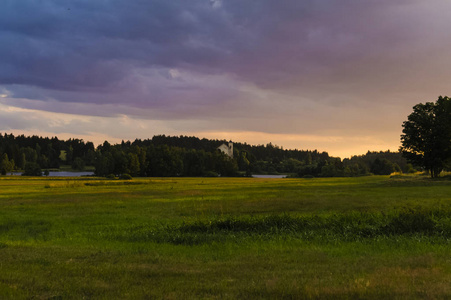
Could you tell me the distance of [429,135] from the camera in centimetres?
8638

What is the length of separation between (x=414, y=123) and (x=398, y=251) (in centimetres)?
8546

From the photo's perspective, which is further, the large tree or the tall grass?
the large tree

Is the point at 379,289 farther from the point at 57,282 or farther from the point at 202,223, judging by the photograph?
the point at 202,223

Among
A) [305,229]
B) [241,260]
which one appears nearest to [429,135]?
[305,229]

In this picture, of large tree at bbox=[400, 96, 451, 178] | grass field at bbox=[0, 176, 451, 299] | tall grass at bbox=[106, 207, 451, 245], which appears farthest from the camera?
large tree at bbox=[400, 96, 451, 178]

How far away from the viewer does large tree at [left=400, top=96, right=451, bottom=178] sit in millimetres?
83938

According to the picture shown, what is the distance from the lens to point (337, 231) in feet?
63.3

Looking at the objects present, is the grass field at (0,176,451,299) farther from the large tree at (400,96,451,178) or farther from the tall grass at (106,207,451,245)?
the large tree at (400,96,451,178)

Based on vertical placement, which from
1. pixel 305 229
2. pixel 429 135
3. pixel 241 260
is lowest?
pixel 305 229

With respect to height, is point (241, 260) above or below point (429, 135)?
below

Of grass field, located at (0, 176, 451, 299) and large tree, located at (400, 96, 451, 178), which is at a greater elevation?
large tree, located at (400, 96, 451, 178)

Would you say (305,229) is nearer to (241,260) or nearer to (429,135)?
(241,260)

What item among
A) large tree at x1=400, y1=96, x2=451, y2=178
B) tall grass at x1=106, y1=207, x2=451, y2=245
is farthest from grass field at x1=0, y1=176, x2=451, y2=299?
large tree at x1=400, y1=96, x2=451, y2=178

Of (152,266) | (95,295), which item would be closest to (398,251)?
(152,266)
